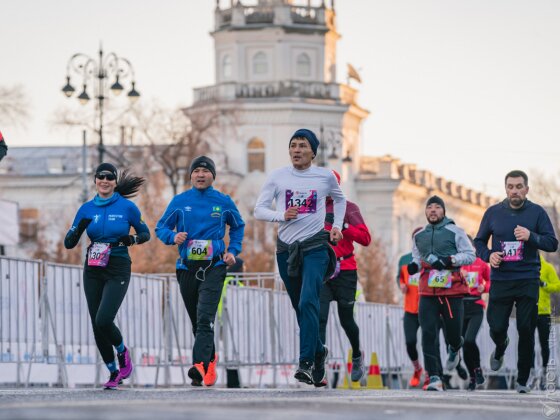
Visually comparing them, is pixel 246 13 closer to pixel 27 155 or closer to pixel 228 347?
pixel 27 155

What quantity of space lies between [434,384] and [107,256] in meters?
4.76

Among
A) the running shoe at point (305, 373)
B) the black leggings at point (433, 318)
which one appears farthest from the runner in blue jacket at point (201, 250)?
the black leggings at point (433, 318)

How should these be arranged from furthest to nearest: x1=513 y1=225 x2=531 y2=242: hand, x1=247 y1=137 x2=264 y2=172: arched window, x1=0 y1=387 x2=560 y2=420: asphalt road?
x1=247 y1=137 x2=264 y2=172: arched window
x1=513 y1=225 x2=531 y2=242: hand
x1=0 y1=387 x2=560 y2=420: asphalt road

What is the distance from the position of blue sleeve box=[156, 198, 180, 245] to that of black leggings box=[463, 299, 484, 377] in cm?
638

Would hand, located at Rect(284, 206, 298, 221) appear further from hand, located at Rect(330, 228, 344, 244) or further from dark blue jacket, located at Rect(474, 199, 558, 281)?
dark blue jacket, located at Rect(474, 199, 558, 281)

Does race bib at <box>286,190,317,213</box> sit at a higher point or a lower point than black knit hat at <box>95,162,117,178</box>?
lower

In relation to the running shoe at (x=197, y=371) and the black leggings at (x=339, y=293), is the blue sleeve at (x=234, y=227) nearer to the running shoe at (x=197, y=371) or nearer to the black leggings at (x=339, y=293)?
the running shoe at (x=197, y=371)

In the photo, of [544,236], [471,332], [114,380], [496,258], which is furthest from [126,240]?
[471,332]

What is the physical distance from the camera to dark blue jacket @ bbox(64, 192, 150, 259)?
54.6 ft

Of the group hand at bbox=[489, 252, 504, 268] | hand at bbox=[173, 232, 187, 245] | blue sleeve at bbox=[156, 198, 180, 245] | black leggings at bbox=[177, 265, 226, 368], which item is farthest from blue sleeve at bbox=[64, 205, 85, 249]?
hand at bbox=[489, 252, 504, 268]

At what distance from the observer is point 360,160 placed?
133875 millimetres

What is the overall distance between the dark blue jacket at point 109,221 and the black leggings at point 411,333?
8.39m

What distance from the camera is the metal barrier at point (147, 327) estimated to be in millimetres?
22109

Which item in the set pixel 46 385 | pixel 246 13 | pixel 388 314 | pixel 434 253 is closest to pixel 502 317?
pixel 434 253
